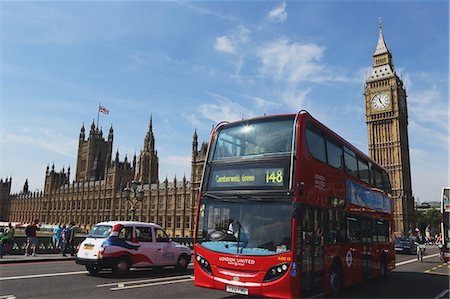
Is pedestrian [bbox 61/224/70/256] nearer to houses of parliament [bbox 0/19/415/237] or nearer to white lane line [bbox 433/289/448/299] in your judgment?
white lane line [bbox 433/289/448/299]

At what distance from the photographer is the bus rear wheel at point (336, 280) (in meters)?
8.62

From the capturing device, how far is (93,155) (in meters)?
110

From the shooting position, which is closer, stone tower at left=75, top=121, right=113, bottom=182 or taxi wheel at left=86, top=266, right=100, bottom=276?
taxi wheel at left=86, top=266, right=100, bottom=276

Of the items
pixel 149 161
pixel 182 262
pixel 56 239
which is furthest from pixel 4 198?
pixel 182 262

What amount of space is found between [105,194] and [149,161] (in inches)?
531

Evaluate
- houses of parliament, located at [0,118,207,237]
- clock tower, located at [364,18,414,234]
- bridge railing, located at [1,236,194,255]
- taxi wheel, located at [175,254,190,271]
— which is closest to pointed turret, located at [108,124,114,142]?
houses of parliament, located at [0,118,207,237]

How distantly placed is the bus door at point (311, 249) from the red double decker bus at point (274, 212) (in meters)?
0.02

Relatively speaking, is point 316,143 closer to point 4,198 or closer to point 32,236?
point 32,236

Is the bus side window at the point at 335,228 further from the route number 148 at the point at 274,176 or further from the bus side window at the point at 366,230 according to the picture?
the route number 148 at the point at 274,176

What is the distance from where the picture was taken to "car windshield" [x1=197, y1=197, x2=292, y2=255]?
7141 mm

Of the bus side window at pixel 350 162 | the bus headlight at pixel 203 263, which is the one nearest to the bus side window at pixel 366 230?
the bus side window at pixel 350 162

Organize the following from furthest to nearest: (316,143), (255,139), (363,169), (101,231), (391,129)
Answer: (391,129) → (101,231) → (363,169) → (316,143) → (255,139)

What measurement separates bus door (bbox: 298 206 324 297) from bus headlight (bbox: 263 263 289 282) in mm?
545

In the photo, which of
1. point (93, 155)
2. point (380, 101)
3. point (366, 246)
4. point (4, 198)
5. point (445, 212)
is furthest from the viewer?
point (4, 198)
